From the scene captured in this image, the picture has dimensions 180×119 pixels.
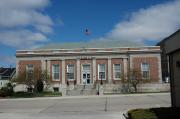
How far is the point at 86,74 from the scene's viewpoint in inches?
2372

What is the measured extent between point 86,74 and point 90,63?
1.99m

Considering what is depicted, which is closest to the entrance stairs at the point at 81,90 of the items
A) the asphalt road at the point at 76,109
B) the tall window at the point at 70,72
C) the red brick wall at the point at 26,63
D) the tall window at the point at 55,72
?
the tall window at the point at 70,72

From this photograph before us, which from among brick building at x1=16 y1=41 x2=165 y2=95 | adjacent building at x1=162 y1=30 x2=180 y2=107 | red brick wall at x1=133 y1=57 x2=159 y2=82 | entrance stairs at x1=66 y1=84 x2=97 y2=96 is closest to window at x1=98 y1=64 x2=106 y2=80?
brick building at x1=16 y1=41 x2=165 y2=95

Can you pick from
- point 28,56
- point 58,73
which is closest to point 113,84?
point 58,73

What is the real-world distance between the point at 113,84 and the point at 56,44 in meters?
19.6

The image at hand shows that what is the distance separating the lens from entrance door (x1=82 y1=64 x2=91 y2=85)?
2371 inches

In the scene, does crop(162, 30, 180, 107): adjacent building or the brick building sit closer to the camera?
crop(162, 30, 180, 107): adjacent building

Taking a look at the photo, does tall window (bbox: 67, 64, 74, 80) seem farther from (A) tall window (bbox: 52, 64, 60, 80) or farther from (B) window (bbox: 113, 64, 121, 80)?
(B) window (bbox: 113, 64, 121, 80)

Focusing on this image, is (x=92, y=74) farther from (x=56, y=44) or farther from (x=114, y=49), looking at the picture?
(x=56, y=44)

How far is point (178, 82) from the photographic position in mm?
15289

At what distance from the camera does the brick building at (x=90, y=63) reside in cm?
5894

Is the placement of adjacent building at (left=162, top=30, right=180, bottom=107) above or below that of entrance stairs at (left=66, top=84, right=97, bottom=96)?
above

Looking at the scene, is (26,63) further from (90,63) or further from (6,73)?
(6,73)

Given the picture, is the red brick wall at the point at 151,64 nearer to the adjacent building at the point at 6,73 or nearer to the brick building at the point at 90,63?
the brick building at the point at 90,63
